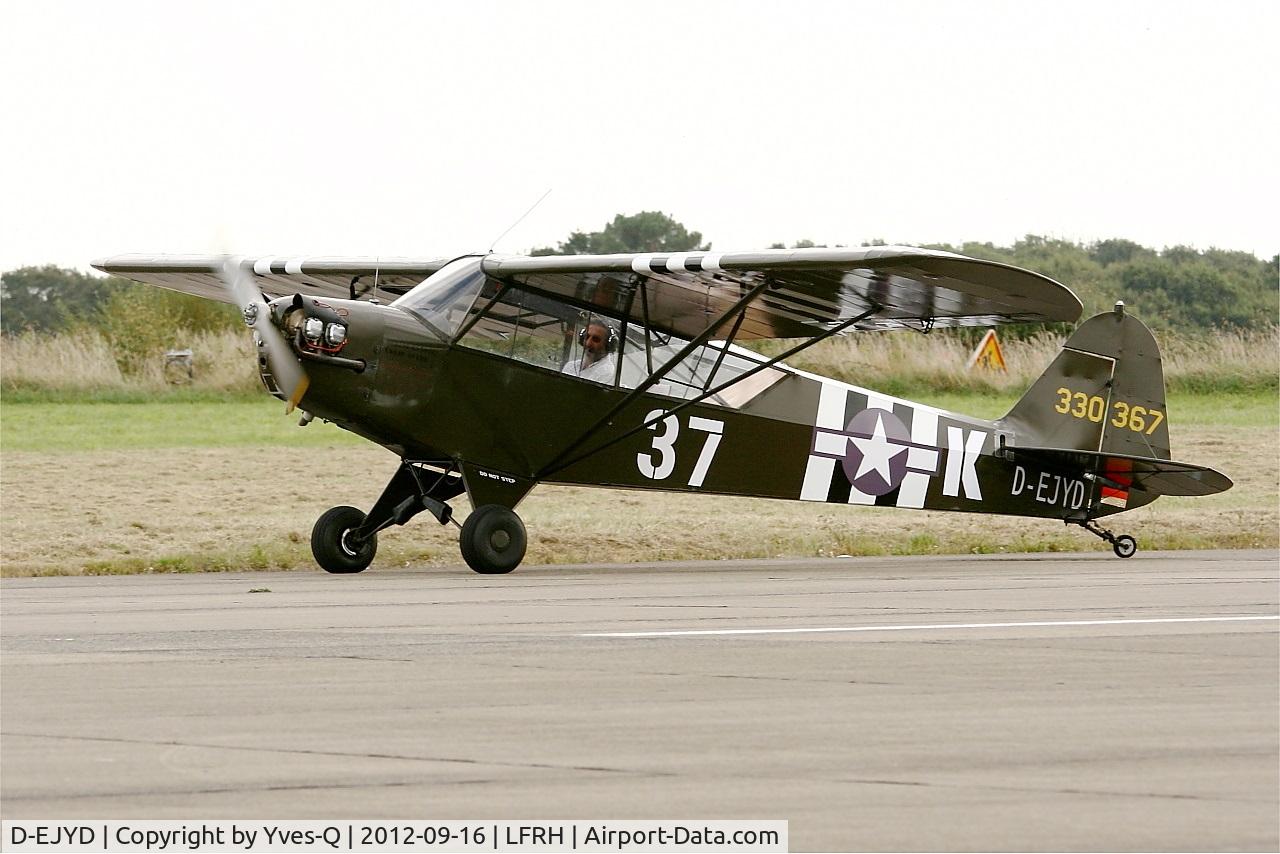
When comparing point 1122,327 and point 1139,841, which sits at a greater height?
point 1122,327

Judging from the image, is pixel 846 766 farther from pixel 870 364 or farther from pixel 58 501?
pixel 870 364

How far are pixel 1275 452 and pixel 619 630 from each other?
774 inches

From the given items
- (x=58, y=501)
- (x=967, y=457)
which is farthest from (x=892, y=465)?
(x=58, y=501)

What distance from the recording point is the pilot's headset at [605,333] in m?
15.2

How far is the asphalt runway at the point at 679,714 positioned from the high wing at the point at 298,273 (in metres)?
6.17

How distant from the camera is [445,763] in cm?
556

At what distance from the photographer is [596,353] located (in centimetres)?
1522

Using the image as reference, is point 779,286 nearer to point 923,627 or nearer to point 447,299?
point 447,299

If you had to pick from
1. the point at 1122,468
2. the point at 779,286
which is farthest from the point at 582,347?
the point at 1122,468

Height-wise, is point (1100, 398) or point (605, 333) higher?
point (605, 333)

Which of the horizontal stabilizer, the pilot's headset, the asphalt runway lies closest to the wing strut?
the pilot's headset

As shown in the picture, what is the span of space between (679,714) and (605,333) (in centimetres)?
898

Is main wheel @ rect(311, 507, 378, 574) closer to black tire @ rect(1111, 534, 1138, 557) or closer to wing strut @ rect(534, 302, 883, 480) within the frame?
wing strut @ rect(534, 302, 883, 480)
